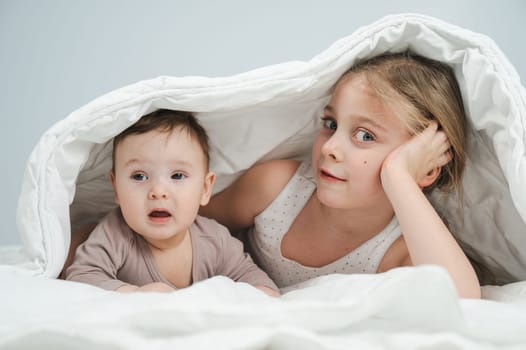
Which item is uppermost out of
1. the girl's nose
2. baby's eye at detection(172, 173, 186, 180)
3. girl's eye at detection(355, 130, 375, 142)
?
girl's eye at detection(355, 130, 375, 142)

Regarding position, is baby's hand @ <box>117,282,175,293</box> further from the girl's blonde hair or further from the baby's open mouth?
the girl's blonde hair

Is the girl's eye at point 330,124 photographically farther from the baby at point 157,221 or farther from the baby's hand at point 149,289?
the baby's hand at point 149,289

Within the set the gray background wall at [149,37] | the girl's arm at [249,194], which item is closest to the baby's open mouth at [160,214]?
the girl's arm at [249,194]

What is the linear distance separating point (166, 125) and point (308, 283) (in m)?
0.35

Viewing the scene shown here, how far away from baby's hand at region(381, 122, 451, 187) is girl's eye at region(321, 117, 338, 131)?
0.40 feet

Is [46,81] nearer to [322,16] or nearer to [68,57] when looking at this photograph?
[68,57]

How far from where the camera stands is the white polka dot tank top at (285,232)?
1232 millimetres

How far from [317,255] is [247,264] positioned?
0.15m

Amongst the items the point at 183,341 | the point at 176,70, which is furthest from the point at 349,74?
the point at 176,70

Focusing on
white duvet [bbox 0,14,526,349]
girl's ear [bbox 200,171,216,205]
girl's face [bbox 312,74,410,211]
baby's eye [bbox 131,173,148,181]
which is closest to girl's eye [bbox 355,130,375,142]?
girl's face [bbox 312,74,410,211]

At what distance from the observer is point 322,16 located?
6.03 ft

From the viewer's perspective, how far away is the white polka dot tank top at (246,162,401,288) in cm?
123

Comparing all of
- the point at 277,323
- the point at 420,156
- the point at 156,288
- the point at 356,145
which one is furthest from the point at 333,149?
the point at 277,323

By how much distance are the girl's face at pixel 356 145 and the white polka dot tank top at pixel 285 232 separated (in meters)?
0.13
